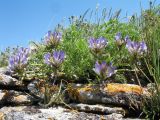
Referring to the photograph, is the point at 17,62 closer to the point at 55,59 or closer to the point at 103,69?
the point at 55,59

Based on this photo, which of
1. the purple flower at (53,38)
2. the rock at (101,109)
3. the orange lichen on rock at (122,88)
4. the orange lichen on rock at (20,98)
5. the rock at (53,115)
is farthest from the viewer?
the purple flower at (53,38)

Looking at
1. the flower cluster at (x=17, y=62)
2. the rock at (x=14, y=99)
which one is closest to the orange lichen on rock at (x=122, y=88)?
the rock at (x=14, y=99)

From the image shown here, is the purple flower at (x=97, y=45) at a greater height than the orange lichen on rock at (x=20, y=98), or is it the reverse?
the purple flower at (x=97, y=45)

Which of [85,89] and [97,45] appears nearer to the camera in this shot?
[85,89]

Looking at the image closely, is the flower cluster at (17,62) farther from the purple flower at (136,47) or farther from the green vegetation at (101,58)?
the purple flower at (136,47)

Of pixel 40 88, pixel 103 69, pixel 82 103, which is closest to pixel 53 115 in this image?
pixel 82 103

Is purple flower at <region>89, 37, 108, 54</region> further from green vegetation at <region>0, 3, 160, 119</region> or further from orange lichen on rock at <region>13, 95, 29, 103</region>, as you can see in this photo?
orange lichen on rock at <region>13, 95, 29, 103</region>

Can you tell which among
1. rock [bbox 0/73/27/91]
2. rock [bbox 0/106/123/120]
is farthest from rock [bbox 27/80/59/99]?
rock [bbox 0/106/123/120]
